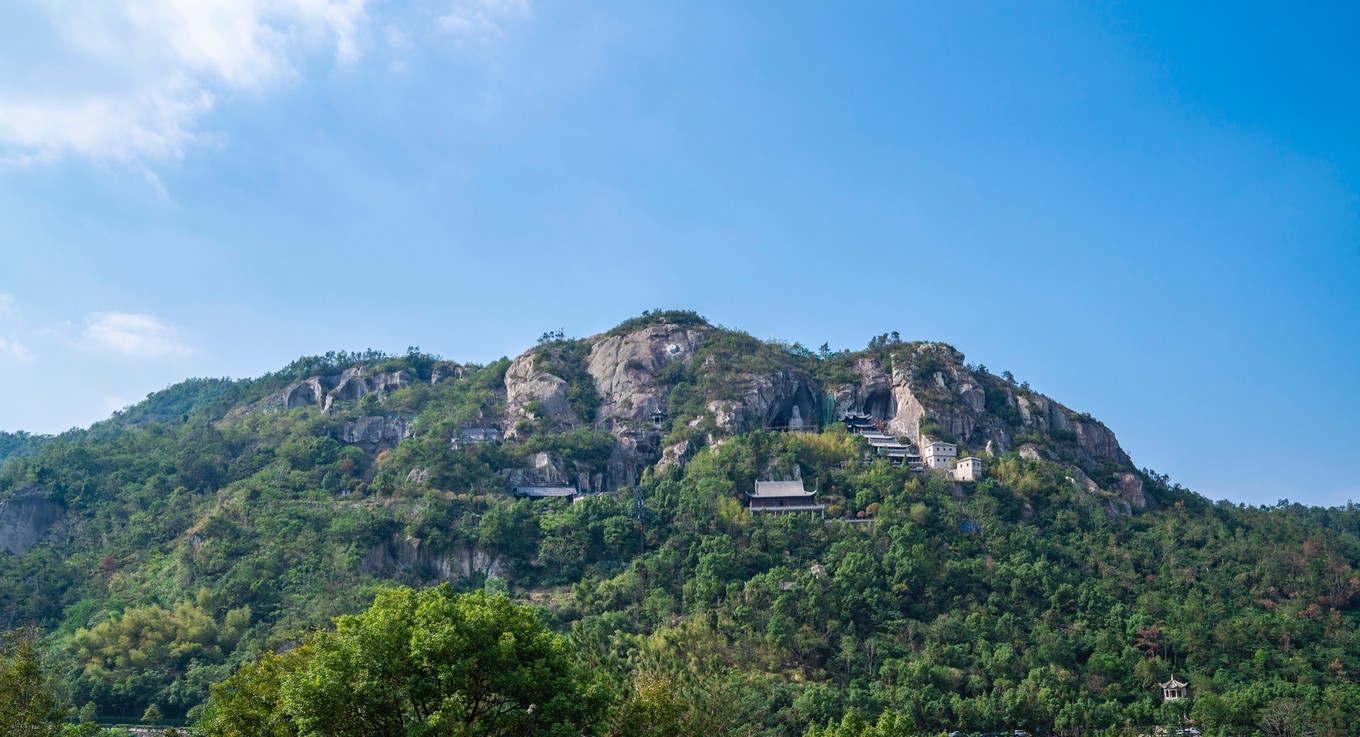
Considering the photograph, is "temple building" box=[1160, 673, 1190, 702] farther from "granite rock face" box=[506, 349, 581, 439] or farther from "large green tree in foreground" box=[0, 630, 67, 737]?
"granite rock face" box=[506, 349, 581, 439]

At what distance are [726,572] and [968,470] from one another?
16347 mm

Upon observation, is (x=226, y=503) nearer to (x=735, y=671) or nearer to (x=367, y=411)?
(x=367, y=411)

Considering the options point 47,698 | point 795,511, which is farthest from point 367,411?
point 47,698

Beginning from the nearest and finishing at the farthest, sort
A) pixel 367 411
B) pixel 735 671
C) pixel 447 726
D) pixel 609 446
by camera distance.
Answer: pixel 447 726, pixel 735 671, pixel 609 446, pixel 367 411

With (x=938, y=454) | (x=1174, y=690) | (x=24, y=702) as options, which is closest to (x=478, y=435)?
(x=938, y=454)

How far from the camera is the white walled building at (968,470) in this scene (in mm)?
53156

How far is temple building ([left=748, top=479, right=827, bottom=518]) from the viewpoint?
50438 millimetres

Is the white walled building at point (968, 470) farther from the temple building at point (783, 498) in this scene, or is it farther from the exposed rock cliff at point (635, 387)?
the exposed rock cliff at point (635, 387)

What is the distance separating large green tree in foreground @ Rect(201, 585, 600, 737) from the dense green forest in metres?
3.57

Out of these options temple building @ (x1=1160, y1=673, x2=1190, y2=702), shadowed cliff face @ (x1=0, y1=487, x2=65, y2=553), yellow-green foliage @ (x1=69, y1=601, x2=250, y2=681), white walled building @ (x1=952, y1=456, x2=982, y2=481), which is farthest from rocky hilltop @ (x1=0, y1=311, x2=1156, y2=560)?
temple building @ (x1=1160, y1=673, x2=1190, y2=702)

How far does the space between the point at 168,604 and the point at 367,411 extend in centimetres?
2316

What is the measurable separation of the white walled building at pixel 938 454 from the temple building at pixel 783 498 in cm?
787

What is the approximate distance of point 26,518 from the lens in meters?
53.3

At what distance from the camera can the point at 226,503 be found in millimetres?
51312
